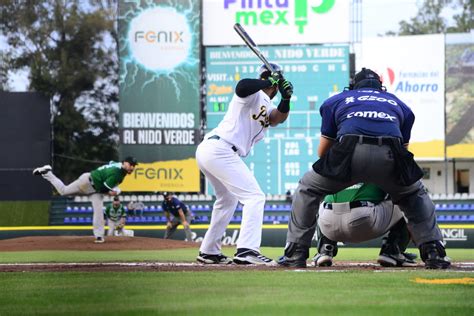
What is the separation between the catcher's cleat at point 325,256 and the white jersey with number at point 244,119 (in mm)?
1239

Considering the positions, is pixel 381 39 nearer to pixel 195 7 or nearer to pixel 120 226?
pixel 195 7

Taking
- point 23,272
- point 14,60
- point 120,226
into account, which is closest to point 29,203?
point 120,226

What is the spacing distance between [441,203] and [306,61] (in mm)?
5296

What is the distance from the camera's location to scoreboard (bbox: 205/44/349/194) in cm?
2661

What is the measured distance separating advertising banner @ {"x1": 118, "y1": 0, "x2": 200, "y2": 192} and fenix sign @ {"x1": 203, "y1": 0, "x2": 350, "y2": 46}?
2.86ft

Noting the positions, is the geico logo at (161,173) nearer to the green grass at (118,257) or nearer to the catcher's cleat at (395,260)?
the green grass at (118,257)

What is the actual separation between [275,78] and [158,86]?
19.0 m

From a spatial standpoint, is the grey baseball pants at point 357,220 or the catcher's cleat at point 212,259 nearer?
the grey baseball pants at point 357,220

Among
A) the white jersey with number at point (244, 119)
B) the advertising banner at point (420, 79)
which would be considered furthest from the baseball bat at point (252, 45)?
the advertising banner at point (420, 79)

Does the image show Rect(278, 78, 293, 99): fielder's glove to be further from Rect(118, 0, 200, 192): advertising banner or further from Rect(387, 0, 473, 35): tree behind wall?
Rect(387, 0, 473, 35): tree behind wall

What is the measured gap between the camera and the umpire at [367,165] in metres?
6.91

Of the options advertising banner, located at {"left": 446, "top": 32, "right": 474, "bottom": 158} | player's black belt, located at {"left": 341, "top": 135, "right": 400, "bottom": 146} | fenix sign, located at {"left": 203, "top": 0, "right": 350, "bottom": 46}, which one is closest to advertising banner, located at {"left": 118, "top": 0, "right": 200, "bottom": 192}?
fenix sign, located at {"left": 203, "top": 0, "right": 350, "bottom": 46}

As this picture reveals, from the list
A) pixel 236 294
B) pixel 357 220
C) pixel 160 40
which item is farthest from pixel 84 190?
pixel 236 294

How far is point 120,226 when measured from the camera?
80.6ft
